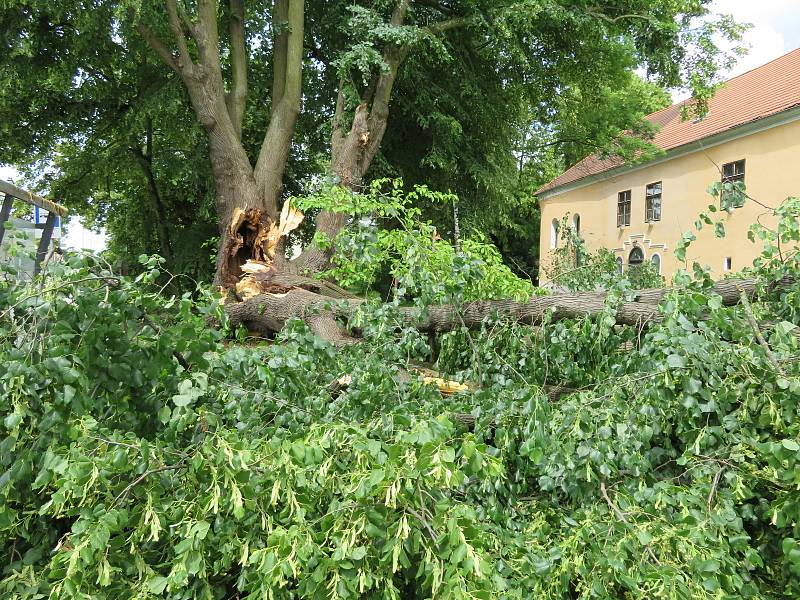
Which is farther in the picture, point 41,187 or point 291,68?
point 41,187

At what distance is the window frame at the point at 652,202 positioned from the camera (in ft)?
65.3


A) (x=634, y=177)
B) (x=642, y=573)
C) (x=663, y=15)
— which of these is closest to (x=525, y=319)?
(x=642, y=573)

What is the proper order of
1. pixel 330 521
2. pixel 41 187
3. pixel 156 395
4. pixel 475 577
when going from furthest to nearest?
pixel 41 187, pixel 156 395, pixel 330 521, pixel 475 577

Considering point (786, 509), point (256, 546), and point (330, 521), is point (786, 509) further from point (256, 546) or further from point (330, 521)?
point (256, 546)

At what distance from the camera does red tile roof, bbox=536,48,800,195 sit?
1579cm

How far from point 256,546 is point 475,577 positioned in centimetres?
62

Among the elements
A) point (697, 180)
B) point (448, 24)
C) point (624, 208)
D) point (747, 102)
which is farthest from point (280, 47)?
point (624, 208)

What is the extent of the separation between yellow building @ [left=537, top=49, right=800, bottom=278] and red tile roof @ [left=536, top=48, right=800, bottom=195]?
0.13 feet

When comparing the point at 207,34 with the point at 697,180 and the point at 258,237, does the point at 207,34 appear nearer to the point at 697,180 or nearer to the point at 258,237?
the point at 258,237

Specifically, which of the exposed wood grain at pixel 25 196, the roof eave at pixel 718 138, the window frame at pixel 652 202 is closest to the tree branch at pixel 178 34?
the exposed wood grain at pixel 25 196

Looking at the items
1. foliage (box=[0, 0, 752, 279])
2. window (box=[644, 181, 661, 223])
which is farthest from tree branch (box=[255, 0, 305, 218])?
window (box=[644, 181, 661, 223])

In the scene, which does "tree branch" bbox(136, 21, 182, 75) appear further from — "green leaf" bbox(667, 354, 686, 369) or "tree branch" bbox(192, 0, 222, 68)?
"green leaf" bbox(667, 354, 686, 369)

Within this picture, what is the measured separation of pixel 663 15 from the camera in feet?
31.6

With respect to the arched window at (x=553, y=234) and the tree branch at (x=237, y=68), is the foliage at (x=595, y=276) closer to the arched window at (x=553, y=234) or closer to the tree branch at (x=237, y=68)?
the tree branch at (x=237, y=68)
